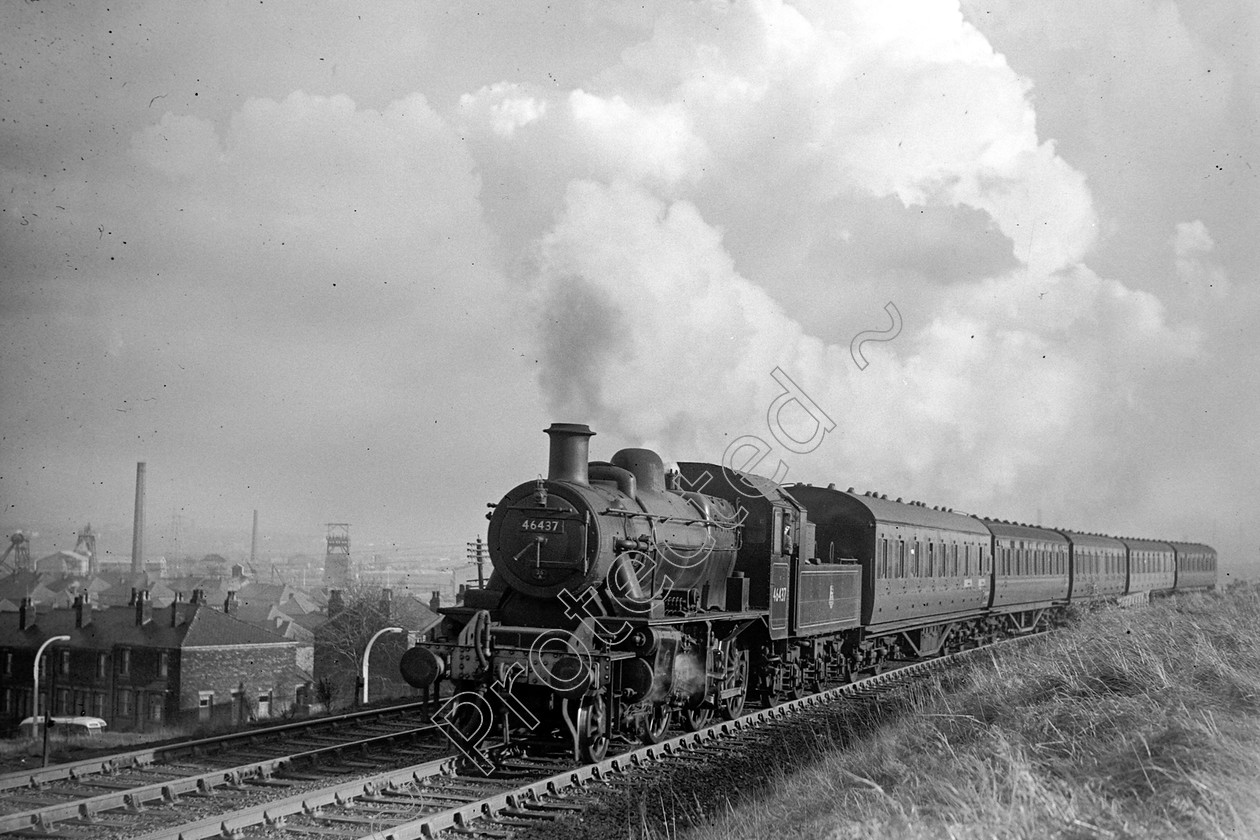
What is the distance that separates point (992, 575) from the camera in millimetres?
27094

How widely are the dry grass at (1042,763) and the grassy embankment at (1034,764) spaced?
2 centimetres

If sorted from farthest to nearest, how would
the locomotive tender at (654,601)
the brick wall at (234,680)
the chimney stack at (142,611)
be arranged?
the chimney stack at (142,611), the brick wall at (234,680), the locomotive tender at (654,601)

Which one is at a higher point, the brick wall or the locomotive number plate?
the locomotive number plate

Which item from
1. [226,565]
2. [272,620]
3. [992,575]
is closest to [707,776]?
[992,575]

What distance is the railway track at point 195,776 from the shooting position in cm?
816

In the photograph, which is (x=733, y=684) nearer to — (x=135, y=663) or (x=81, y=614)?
(x=135, y=663)

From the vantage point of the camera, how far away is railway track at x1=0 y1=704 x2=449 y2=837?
26.8 ft

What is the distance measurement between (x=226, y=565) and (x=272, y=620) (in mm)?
58993

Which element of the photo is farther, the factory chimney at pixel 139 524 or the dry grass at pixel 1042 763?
the factory chimney at pixel 139 524

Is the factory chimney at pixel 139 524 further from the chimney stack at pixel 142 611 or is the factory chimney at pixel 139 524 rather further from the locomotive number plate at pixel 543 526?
the locomotive number plate at pixel 543 526

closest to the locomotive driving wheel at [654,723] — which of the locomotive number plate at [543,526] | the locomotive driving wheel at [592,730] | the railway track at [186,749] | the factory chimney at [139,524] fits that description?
the locomotive driving wheel at [592,730]

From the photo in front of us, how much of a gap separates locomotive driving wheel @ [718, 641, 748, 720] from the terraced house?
33740mm

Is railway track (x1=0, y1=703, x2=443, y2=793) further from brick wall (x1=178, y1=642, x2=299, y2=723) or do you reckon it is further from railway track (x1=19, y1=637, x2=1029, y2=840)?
brick wall (x1=178, y1=642, x2=299, y2=723)

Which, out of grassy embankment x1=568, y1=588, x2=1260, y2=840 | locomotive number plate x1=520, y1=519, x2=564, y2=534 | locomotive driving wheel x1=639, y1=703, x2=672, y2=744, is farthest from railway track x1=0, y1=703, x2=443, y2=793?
grassy embankment x1=568, y1=588, x2=1260, y2=840
